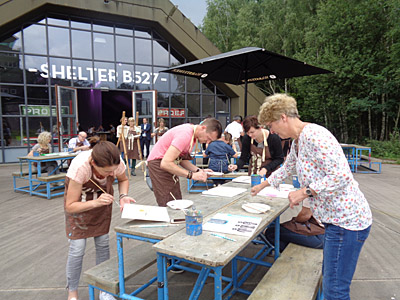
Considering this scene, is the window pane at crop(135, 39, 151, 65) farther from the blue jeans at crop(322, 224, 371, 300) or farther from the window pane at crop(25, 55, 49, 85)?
the blue jeans at crop(322, 224, 371, 300)

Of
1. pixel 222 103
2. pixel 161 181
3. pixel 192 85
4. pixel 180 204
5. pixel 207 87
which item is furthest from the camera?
pixel 222 103

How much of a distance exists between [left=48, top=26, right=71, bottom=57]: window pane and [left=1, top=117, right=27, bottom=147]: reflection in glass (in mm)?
3057

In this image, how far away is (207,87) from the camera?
14578mm

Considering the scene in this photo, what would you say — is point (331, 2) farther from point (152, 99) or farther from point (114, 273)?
point (114, 273)

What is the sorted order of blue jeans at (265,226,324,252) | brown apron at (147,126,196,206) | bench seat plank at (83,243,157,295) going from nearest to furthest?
1. bench seat plank at (83,243,157,295)
2. blue jeans at (265,226,324,252)
3. brown apron at (147,126,196,206)

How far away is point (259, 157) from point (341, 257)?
234 centimetres

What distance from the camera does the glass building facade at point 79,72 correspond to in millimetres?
10859

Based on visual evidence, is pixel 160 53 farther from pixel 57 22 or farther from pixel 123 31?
pixel 57 22

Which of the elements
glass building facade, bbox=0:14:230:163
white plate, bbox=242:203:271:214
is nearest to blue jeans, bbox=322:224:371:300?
white plate, bbox=242:203:271:214

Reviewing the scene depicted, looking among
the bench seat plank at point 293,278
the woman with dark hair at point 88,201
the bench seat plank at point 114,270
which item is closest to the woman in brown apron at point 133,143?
the woman with dark hair at point 88,201

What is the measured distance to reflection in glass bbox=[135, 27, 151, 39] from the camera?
42.9ft

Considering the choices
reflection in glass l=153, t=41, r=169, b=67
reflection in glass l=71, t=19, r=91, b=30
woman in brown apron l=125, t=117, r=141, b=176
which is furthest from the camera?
reflection in glass l=153, t=41, r=169, b=67

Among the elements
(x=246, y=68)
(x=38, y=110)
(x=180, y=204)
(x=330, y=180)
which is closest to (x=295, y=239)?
(x=180, y=204)

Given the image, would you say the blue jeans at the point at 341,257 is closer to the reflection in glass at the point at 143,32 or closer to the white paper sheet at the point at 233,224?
the white paper sheet at the point at 233,224
